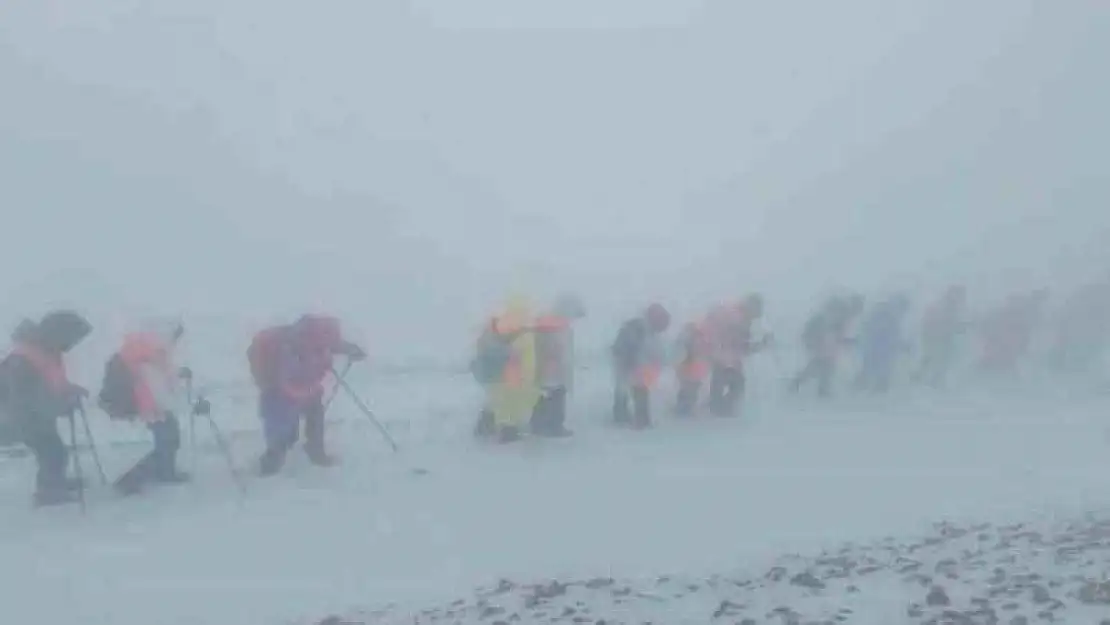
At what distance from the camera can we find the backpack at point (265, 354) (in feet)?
46.6

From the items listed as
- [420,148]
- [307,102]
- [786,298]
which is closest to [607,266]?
[786,298]

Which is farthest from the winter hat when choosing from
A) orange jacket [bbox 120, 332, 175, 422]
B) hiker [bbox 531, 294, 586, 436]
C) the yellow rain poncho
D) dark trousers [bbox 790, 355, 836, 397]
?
orange jacket [bbox 120, 332, 175, 422]

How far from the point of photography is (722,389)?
1792 centimetres

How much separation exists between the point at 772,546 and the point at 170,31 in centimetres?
11994

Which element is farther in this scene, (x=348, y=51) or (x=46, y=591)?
(x=348, y=51)

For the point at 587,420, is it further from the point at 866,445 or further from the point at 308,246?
the point at 308,246

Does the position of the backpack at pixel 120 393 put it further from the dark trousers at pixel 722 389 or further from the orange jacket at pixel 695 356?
the dark trousers at pixel 722 389

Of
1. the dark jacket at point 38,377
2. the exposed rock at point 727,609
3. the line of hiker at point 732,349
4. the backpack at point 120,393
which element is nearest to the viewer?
the exposed rock at point 727,609

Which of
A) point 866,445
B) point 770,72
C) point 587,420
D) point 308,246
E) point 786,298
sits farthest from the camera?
point 770,72

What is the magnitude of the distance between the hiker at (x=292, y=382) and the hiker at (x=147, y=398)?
818 millimetres

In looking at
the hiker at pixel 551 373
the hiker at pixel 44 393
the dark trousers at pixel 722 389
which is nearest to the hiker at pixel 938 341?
the dark trousers at pixel 722 389

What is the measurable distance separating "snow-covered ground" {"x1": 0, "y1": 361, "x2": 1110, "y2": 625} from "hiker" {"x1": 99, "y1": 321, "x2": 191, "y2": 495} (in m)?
0.38

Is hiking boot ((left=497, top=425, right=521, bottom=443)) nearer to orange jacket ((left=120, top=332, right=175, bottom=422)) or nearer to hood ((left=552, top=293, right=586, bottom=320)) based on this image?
hood ((left=552, top=293, right=586, bottom=320))

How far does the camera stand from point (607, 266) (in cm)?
8981
